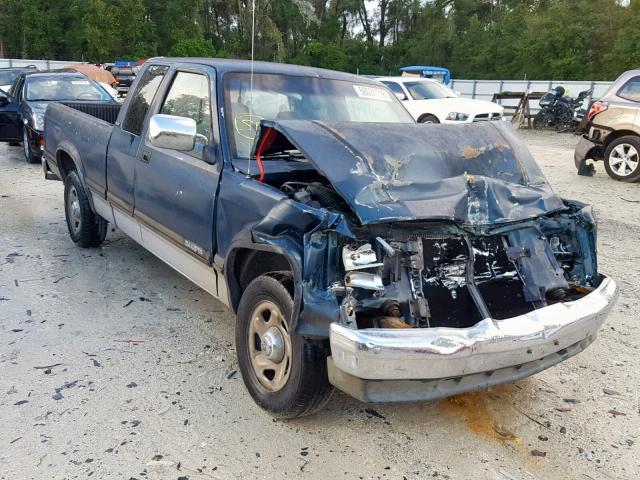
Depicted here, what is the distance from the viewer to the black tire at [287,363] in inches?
113

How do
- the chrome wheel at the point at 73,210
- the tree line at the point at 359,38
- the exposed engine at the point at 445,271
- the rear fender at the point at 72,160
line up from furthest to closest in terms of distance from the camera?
the tree line at the point at 359,38 < the chrome wheel at the point at 73,210 < the rear fender at the point at 72,160 < the exposed engine at the point at 445,271

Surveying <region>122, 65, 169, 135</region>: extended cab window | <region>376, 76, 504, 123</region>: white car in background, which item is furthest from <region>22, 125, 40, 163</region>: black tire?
<region>376, 76, 504, 123</region>: white car in background

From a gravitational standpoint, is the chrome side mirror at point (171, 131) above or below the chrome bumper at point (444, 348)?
above

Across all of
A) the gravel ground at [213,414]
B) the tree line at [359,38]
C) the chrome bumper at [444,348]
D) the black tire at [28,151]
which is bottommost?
the gravel ground at [213,414]

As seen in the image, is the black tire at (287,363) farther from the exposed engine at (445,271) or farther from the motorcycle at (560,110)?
the motorcycle at (560,110)

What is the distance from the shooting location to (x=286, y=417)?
3086 mm

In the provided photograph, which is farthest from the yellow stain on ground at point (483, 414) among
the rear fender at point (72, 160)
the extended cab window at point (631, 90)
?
the extended cab window at point (631, 90)

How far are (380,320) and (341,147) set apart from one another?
96cm

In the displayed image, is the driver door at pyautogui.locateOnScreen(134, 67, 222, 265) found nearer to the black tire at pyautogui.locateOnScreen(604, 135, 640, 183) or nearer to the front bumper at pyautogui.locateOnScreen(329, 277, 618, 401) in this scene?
the front bumper at pyautogui.locateOnScreen(329, 277, 618, 401)

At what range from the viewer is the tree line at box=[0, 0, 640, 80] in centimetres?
4341

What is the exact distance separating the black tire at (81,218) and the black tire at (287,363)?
313 centimetres

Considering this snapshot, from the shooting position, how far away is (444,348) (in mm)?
2549

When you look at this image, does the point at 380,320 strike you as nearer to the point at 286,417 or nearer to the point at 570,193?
the point at 286,417

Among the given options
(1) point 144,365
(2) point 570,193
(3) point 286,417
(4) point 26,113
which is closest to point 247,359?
(3) point 286,417
